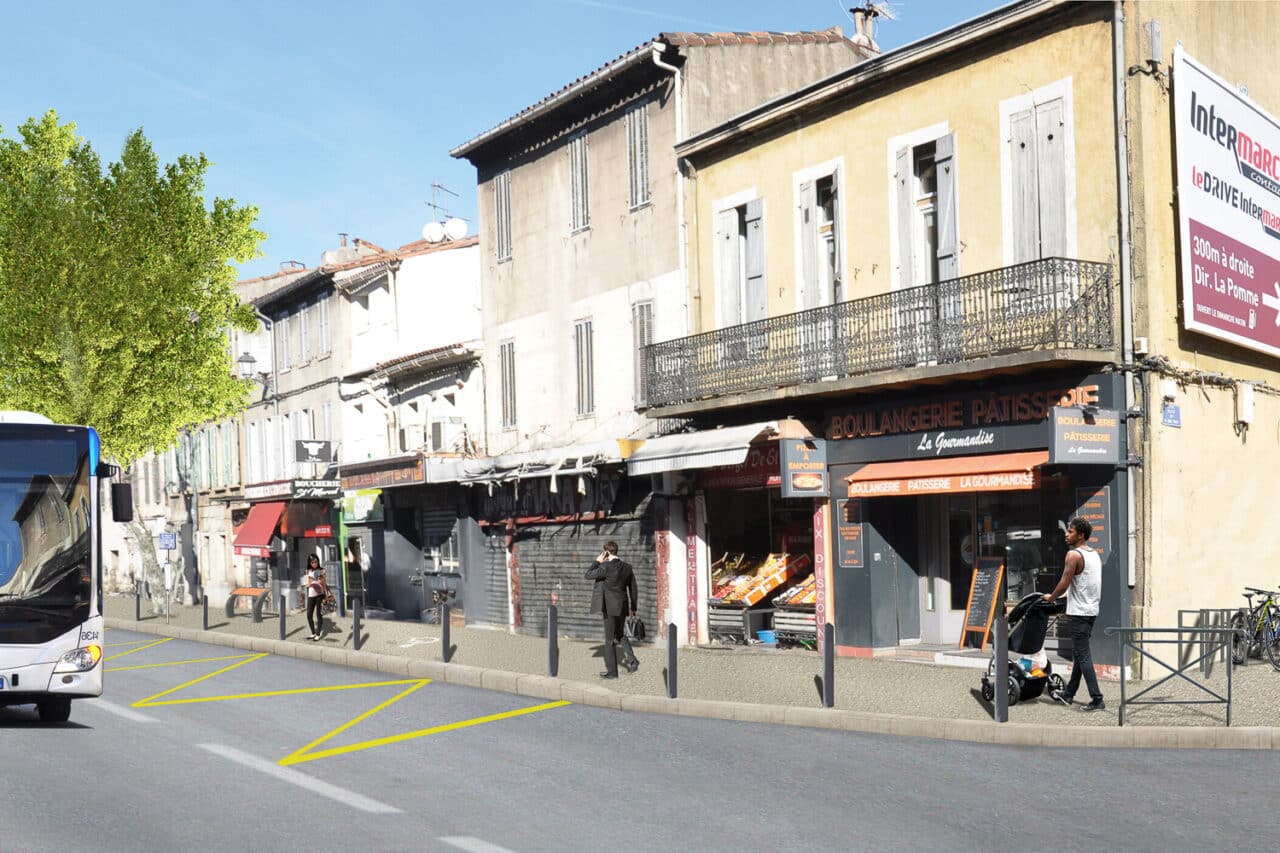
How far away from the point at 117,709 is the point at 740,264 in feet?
35.6

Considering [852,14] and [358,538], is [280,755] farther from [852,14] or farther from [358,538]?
[358,538]

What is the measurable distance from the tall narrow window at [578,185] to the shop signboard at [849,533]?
313 inches

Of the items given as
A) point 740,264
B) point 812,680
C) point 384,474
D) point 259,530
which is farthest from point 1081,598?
point 259,530

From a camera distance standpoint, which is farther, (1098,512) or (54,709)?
(1098,512)

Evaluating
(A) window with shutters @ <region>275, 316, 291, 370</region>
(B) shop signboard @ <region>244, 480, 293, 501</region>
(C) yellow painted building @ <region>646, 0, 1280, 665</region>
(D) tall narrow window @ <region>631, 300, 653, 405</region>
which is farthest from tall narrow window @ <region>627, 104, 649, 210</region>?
(A) window with shutters @ <region>275, 316, 291, 370</region>

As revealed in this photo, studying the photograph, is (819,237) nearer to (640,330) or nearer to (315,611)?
(640,330)

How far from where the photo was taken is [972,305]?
16391 mm

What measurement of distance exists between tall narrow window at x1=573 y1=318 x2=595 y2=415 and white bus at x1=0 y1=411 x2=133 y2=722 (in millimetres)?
12335

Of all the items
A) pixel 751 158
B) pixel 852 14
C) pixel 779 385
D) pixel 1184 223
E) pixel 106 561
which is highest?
pixel 852 14

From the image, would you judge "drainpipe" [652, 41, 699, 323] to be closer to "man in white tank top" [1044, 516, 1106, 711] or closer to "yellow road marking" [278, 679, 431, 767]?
"yellow road marking" [278, 679, 431, 767]

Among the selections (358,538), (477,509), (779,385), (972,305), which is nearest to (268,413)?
(358,538)

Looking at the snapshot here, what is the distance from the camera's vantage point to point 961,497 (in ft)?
60.1

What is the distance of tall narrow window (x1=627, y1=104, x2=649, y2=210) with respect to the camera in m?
23.0

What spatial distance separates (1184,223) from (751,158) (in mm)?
6995
